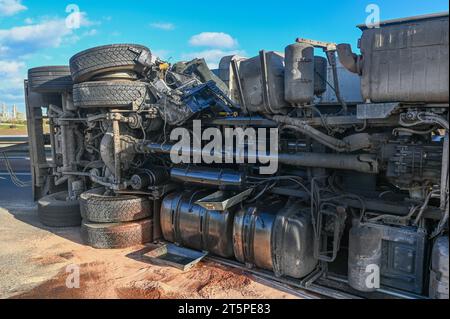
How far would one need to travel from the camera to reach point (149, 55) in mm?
5141

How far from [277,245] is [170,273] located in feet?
4.08

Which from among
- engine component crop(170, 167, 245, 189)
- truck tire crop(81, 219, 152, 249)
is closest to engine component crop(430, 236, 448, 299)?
engine component crop(170, 167, 245, 189)

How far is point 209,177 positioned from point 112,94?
186 cm

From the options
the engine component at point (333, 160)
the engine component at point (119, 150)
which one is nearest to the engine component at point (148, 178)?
the engine component at point (119, 150)

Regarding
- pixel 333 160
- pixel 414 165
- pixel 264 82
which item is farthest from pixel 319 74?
pixel 414 165

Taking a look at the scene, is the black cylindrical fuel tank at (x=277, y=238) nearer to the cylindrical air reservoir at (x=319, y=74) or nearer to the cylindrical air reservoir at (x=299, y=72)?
the cylindrical air reservoir at (x=299, y=72)

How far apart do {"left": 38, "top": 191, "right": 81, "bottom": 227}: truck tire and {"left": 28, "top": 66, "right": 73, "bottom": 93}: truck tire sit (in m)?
2.01

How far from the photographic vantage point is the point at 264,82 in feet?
12.7

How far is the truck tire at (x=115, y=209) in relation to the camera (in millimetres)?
4770

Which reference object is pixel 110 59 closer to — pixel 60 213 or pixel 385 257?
pixel 60 213

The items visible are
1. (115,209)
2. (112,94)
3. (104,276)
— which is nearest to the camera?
(104,276)

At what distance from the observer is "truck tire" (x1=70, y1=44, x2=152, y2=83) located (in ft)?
16.1

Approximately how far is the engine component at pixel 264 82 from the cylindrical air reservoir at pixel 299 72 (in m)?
0.18
